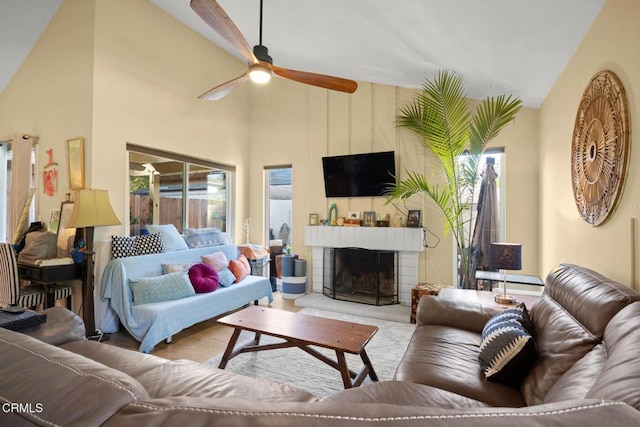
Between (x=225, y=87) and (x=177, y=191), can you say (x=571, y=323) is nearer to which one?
(x=225, y=87)

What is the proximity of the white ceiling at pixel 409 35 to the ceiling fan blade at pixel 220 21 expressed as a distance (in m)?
0.76

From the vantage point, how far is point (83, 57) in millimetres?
3230

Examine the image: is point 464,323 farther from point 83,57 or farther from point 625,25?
point 83,57

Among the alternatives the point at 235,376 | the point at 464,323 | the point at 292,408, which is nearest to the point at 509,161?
the point at 464,323

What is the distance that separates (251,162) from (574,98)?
172 inches

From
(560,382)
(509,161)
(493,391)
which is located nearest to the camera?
(560,382)

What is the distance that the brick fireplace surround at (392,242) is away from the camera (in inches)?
161

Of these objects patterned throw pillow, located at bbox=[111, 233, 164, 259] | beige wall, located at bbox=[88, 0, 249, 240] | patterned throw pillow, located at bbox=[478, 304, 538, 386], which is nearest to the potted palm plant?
patterned throw pillow, located at bbox=[478, 304, 538, 386]

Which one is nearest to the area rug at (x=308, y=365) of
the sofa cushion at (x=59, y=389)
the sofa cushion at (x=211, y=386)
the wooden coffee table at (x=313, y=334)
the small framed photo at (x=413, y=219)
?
the wooden coffee table at (x=313, y=334)

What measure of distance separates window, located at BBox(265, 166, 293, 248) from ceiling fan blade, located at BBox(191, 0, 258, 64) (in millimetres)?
2847

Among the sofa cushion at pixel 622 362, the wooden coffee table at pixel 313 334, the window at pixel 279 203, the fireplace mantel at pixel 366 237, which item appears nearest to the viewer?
the sofa cushion at pixel 622 362

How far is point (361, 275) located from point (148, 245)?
278 centimetres

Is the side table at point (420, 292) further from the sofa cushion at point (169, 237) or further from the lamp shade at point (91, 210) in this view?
the lamp shade at point (91, 210)

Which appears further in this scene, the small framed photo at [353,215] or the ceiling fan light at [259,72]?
the small framed photo at [353,215]
